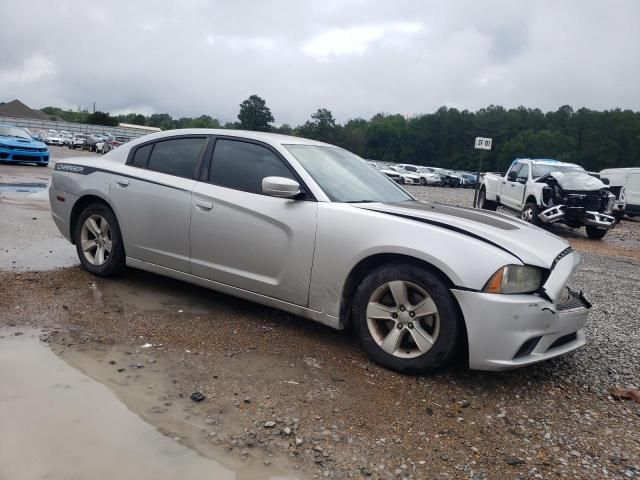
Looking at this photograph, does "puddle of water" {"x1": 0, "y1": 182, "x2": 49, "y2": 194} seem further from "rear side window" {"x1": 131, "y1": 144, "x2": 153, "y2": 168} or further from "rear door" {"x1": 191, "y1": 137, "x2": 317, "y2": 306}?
"rear door" {"x1": 191, "y1": 137, "x2": 317, "y2": 306}

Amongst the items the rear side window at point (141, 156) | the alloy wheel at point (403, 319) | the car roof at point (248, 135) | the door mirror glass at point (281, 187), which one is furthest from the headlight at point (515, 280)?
the rear side window at point (141, 156)

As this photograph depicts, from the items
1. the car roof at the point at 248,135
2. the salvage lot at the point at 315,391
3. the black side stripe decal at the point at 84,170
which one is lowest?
the salvage lot at the point at 315,391

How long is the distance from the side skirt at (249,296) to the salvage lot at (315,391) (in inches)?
8.8

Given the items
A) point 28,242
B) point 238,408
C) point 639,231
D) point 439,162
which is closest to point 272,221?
point 238,408

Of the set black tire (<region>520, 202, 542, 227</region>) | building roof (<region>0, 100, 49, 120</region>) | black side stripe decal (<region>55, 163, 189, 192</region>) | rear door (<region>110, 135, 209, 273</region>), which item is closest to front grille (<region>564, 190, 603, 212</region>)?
black tire (<region>520, 202, 542, 227</region>)

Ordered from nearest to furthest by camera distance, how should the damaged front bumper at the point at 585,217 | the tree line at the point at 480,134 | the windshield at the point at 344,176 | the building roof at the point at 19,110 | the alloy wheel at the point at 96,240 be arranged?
1. the windshield at the point at 344,176
2. the alloy wheel at the point at 96,240
3. the damaged front bumper at the point at 585,217
4. the tree line at the point at 480,134
5. the building roof at the point at 19,110

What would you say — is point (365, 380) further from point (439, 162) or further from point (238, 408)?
point (439, 162)

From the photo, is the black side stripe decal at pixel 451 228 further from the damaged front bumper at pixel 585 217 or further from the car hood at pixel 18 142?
the car hood at pixel 18 142

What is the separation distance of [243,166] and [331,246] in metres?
1.14

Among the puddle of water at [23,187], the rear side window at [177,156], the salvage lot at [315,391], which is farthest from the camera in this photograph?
the puddle of water at [23,187]

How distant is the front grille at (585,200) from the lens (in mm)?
12594

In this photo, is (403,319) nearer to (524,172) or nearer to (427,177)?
(524,172)

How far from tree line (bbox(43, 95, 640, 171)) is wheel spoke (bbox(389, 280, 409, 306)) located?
211 feet

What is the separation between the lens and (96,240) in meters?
5.18
